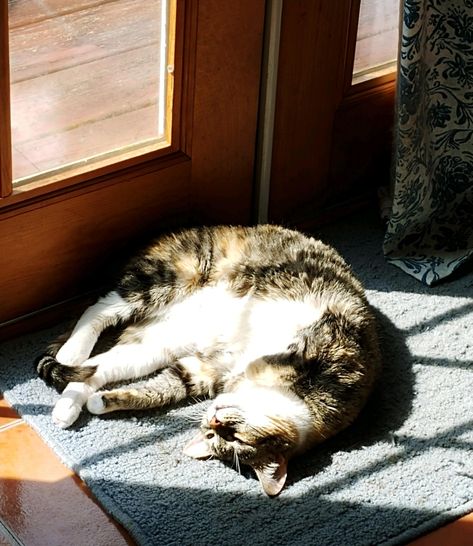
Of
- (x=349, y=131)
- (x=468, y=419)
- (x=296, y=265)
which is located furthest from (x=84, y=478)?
(x=349, y=131)

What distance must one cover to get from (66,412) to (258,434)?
0.40 metres

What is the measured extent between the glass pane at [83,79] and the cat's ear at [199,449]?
676mm

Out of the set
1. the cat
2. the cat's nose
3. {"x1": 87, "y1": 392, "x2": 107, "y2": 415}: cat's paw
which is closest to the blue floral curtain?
the cat

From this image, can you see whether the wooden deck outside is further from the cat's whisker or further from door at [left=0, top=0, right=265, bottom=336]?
the cat's whisker

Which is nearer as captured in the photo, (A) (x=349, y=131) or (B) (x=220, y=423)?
(B) (x=220, y=423)

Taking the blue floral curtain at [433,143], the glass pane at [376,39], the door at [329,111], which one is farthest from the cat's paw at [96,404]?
the glass pane at [376,39]

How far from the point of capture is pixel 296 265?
248 cm

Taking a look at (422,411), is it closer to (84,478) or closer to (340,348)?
(340,348)

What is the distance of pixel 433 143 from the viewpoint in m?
2.82

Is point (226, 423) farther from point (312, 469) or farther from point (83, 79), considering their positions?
point (83, 79)

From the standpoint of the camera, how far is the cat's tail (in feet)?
7.66

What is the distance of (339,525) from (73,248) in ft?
2.91

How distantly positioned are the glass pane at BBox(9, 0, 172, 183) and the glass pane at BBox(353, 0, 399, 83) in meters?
0.60

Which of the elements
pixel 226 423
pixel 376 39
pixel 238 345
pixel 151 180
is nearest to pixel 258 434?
pixel 226 423
